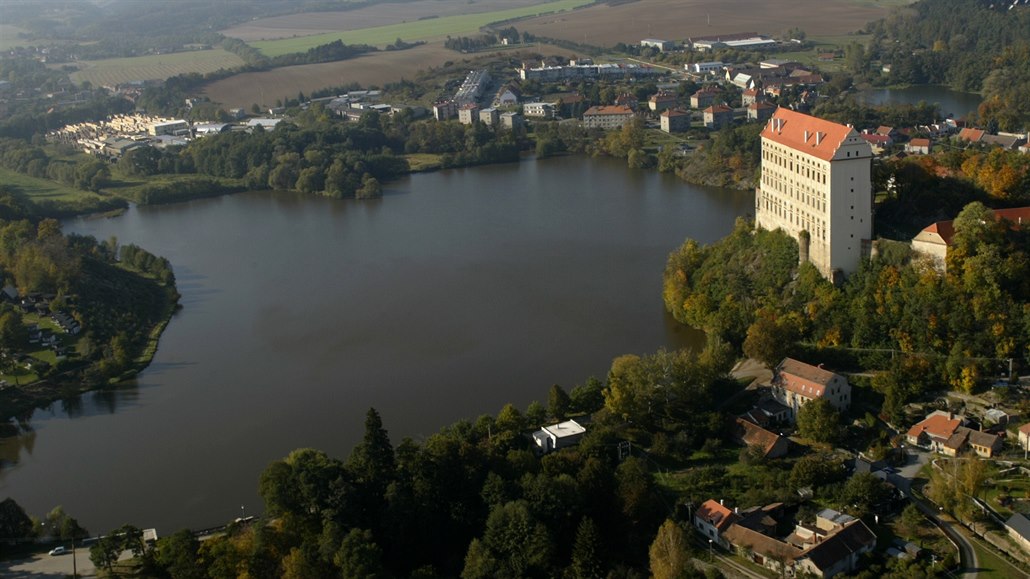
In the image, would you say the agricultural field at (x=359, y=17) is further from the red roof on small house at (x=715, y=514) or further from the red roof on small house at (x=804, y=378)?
the red roof on small house at (x=715, y=514)

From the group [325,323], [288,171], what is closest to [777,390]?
[325,323]

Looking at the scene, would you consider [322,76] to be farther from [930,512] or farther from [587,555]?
[930,512]

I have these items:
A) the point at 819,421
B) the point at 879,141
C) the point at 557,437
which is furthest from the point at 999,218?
the point at 879,141

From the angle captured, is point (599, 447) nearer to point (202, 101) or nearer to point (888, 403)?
point (888, 403)

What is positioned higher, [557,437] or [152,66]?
[152,66]

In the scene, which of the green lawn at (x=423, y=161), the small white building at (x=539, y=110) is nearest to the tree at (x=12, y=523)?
the green lawn at (x=423, y=161)

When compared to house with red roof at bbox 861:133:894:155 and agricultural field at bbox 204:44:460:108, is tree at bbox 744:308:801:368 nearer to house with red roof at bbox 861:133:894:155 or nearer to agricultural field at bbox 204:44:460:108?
house with red roof at bbox 861:133:894:155
